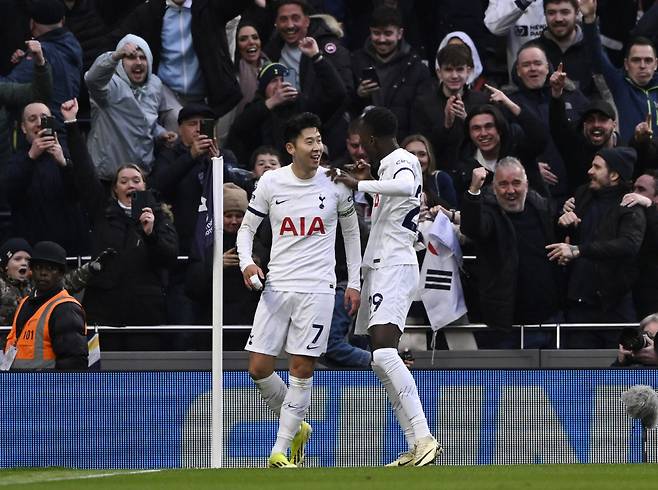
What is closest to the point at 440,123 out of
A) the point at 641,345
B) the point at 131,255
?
the point at 131,255

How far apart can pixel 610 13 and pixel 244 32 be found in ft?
14.5

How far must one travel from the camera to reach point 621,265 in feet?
46.0

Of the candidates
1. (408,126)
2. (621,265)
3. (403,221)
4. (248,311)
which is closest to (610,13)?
(408,126)

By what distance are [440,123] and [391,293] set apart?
4.74m

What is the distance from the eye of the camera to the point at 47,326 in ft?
42.1

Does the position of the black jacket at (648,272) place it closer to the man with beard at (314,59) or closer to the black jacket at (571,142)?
the black jacket at (571,142)

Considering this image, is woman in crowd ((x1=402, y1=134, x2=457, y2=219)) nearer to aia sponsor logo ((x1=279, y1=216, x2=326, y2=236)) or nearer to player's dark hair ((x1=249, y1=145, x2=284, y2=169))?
player's dark hair ((x1=249, y1=145, x2=284, y2=169))

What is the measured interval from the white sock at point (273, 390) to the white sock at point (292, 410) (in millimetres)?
262

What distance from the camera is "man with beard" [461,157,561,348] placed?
542 inches

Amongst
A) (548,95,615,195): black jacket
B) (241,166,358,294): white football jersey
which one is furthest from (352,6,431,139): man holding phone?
(241,166,358,294): white football jersey

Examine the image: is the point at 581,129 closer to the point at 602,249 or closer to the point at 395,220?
the point at 602,249

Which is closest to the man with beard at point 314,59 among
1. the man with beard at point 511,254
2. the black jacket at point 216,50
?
the black jacket at point 216,50

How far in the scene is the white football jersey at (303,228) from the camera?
1142 centimetres

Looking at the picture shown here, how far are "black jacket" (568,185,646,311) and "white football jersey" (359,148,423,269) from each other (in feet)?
9.16
